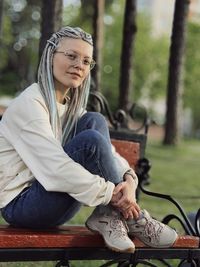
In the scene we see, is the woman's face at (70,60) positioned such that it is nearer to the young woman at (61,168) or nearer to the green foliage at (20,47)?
the young woman at (61,168)

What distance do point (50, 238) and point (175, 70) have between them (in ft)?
29.1

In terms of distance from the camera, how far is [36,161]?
2727 millimetres

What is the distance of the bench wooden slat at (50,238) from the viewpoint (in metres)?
2.60

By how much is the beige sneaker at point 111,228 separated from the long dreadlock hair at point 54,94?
0.47m

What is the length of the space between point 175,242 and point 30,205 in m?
0.78

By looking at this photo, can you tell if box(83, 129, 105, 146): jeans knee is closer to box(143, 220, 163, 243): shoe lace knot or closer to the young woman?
the young woman

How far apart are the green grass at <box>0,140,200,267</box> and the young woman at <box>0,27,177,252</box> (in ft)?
3.52

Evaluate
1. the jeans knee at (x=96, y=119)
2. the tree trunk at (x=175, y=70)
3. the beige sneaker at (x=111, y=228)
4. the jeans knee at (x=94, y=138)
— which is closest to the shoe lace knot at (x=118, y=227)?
the beige sneaker at (x=111, y=228)

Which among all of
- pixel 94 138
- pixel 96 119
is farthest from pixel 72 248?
pixel 96 119

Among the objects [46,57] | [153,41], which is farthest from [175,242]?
[153,41]

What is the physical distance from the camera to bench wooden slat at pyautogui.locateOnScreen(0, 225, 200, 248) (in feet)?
8.54

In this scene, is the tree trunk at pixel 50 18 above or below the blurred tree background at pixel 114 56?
above

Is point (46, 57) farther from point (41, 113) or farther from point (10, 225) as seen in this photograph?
point (10, 225)

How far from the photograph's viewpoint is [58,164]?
2.65 m
